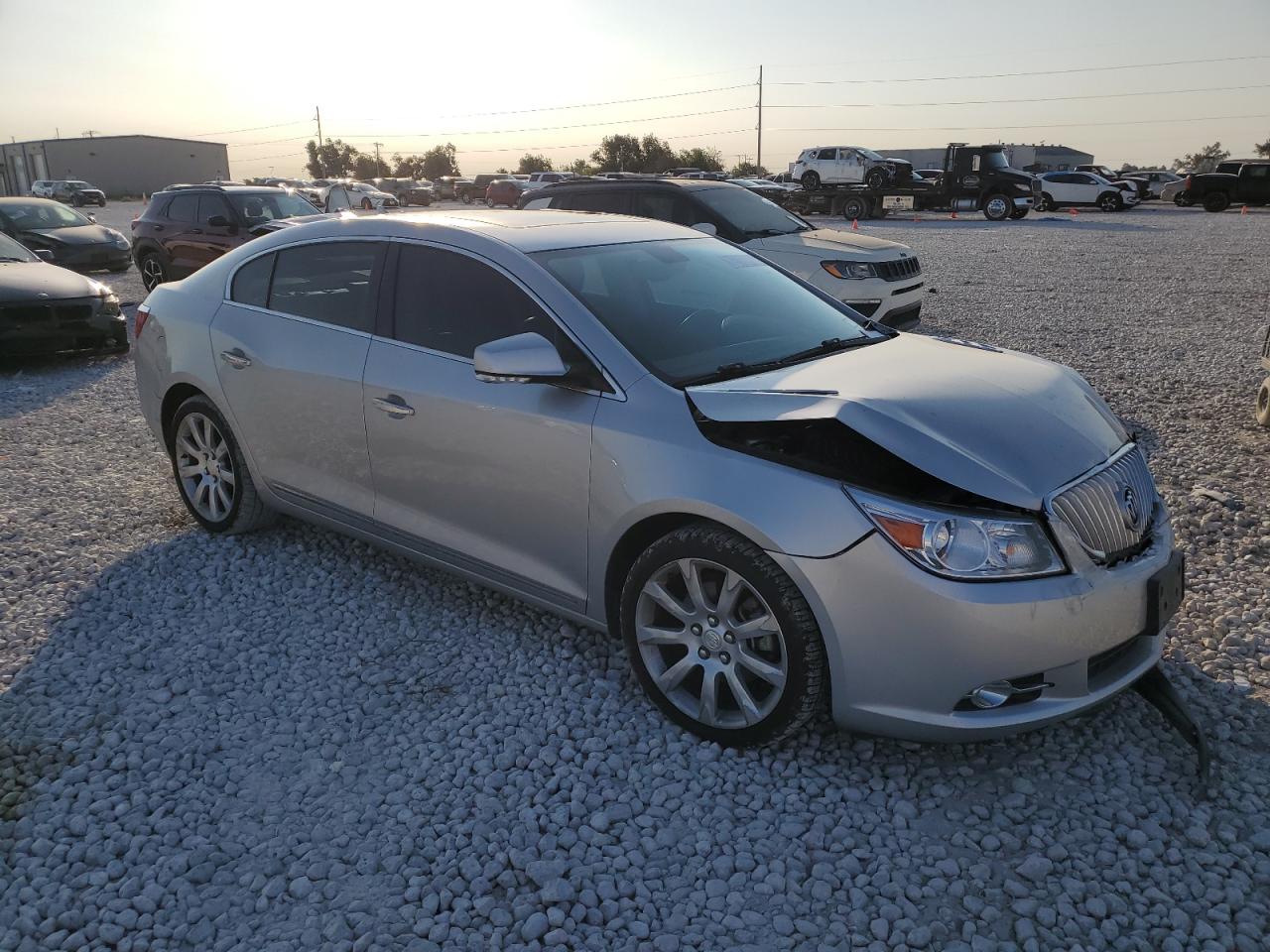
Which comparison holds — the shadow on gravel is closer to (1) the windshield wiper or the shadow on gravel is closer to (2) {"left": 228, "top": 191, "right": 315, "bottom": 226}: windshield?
(1) the windshield wiper

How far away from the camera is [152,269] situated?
48.6 ft

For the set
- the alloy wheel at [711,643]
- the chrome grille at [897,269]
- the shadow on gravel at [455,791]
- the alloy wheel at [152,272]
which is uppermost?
the chrome grille at [897,269]

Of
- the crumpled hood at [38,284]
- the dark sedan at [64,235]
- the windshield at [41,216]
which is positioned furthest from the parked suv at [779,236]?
the windshield at [41,216]

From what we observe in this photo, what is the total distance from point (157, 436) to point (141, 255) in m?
11.2

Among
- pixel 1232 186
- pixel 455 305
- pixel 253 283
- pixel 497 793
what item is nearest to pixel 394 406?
pixel 455 305

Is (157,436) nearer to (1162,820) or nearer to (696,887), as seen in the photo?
(696,887)

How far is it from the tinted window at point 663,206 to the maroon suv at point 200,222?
19.4 ft

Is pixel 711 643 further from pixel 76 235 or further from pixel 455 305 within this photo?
pixel 76 235

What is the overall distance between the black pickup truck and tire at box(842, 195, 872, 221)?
11.7 meters

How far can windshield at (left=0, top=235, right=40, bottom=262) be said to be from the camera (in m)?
10.4

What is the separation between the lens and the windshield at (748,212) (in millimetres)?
9859

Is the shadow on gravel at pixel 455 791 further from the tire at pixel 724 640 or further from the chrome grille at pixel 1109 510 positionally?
the chrome grille at pixel 1109 510

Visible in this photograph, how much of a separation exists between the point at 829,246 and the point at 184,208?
393 inches

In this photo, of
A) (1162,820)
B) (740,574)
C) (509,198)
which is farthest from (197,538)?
(509,198)
